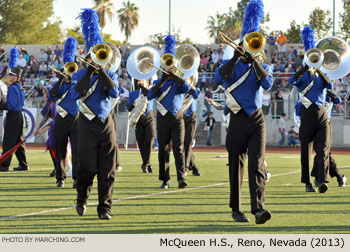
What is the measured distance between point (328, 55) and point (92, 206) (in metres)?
5.09

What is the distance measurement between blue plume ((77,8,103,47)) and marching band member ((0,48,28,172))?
6187mm

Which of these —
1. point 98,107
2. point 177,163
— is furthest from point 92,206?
point 177,163

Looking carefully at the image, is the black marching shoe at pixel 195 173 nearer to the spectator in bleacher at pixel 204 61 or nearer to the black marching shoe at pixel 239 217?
the black marching shoe at pixel 239 217

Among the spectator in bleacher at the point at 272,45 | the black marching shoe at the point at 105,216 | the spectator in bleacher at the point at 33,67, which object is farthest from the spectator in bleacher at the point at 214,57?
the black marching shoe at the point at 105,216

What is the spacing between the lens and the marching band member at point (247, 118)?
7.79m

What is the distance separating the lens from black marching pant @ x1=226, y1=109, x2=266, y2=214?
306 inches

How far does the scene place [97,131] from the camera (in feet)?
27.0

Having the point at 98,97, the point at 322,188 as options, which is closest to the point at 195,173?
the point at 322,188

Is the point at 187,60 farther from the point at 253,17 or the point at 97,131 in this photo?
the point at 97,131

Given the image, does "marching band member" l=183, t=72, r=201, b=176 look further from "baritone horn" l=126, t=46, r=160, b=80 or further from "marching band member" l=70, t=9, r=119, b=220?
"marching band member" l=70, t=9, r=119, b=220

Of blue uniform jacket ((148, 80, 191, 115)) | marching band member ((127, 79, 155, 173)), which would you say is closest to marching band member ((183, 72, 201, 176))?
marching band member ((127, 79, 155, 173))

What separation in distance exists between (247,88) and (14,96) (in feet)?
25.2

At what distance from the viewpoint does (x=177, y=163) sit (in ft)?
37.6
